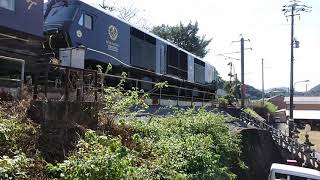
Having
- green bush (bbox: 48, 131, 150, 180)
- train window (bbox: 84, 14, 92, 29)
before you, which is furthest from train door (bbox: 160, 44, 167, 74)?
green bush (bbox: 48, 131, 150, 180)

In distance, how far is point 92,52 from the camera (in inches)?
612

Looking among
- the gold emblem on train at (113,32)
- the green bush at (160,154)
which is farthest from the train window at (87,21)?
the green bush at (160,154)

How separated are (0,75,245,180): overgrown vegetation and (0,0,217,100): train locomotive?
3.00 meters

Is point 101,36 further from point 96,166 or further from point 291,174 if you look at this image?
point 96,166

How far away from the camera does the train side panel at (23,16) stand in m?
11.1

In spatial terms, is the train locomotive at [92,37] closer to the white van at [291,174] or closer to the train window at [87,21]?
the train window at [87,21]

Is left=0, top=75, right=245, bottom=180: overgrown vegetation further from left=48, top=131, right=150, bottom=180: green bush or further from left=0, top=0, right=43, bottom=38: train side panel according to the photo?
left=0, top=0, right=43, bottom=38: train side panel

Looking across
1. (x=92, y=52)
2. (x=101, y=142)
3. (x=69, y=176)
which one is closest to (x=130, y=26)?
(x=92, y=52)

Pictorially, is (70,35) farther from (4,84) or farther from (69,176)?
(69,176)

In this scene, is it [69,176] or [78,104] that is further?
[78,104]

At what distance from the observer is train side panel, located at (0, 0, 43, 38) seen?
36.3 ft

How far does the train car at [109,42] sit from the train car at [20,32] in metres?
2.21

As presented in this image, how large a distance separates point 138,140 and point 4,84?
10.4ft

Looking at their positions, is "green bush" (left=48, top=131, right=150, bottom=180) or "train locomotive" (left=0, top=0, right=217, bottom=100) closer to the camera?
"green bush" (left=48, top=131, right=150, bottom=180)
